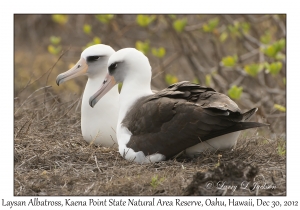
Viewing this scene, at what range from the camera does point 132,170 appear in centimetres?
584

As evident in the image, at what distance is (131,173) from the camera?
5789 millimetres

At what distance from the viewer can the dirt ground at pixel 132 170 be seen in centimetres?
527

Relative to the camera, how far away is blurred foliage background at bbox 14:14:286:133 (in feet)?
33.3

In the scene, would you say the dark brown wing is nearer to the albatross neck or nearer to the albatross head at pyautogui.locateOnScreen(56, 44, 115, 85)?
the albatross neck

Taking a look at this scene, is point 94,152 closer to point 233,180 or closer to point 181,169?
point 181,169

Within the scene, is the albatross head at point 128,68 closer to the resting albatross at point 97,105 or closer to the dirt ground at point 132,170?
the resting albatross at point 97,105

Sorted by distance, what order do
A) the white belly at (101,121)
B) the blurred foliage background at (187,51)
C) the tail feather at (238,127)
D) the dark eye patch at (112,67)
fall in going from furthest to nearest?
the blurred foliage background at (187,51), the white belly at (101,121), the dark eye patch at (112,67), the tail feather at (238,127)

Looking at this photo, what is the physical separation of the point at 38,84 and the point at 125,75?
295 inches

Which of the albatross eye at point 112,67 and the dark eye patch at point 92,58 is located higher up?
the dark eye patch at point 92,58

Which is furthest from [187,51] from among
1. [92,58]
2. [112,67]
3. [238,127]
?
[238,127]

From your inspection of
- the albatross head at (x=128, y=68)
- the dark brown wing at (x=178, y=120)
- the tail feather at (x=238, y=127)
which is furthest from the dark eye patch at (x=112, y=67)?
the tail feather at (x=238, y=127)

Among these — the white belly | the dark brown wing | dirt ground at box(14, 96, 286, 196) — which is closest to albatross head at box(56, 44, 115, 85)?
the white belly

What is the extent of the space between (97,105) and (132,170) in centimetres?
157

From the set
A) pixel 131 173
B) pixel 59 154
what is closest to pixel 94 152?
pixel 59 154
